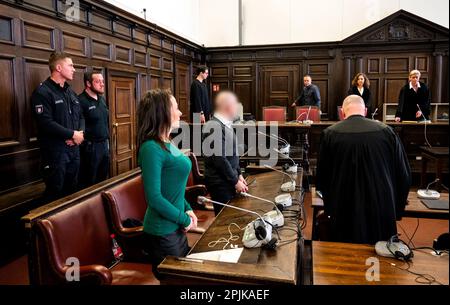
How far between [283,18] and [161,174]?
768 cm

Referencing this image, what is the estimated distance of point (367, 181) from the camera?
2.22 metres

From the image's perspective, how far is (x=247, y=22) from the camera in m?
8.59

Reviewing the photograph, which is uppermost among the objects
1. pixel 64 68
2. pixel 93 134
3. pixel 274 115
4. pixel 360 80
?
pixel 360 80

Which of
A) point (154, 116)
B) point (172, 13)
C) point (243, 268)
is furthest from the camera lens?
point (172, 13)

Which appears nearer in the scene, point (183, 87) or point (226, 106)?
point (226, 106)

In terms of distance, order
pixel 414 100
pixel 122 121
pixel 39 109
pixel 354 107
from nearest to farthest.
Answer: pixel 354 107 → pixel 39 109 → pixel 122 121 → pixel 414 100

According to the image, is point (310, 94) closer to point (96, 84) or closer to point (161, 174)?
point (96, 84)

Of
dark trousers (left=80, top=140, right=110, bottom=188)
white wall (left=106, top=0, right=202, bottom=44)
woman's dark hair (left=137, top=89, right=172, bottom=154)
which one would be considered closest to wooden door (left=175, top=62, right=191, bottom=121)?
white wall (left=106, top=0, right=202, bottom=44)

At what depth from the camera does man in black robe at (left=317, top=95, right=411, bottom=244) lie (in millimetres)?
2215

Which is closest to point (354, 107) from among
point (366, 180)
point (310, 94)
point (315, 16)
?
point (366, 180)

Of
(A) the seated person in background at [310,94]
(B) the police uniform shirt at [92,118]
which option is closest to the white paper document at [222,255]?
(B) the police uniform shirt at [92,118]

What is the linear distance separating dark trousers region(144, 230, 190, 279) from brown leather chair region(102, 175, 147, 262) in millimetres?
462

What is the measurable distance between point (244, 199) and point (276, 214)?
1.74ft
